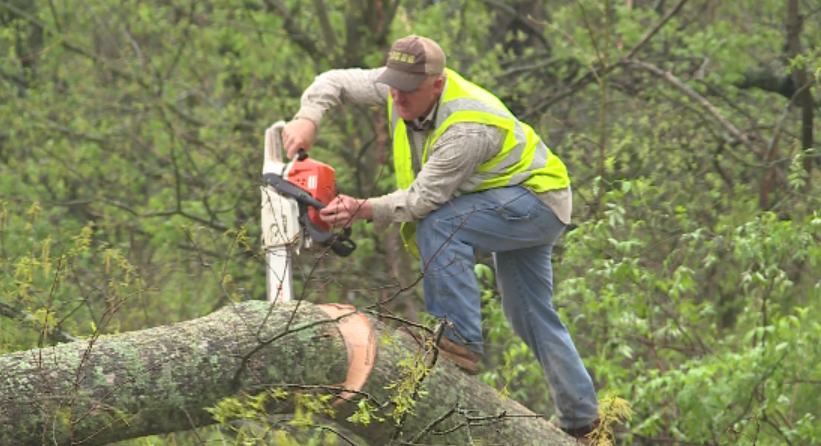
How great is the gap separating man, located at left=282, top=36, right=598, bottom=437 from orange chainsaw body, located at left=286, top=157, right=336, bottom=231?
0.10 m

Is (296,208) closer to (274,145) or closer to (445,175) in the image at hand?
(274,145)

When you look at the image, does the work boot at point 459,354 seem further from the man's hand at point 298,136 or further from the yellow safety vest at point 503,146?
the man's hand at point 298,136

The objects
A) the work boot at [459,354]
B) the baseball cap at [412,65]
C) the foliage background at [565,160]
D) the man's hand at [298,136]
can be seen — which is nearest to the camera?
the work boot at [459,354]

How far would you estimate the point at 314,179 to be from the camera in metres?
4.50

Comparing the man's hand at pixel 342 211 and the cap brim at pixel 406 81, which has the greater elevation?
the cap brim at pixel 406 81

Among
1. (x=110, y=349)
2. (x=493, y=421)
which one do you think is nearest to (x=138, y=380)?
(x=110, y=349)

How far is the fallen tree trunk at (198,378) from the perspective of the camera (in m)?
3.16

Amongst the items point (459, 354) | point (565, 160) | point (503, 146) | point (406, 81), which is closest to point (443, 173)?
point (503, 146)

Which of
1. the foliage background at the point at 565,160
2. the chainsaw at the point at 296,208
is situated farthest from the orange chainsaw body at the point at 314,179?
the foliage background at the point at 565,160

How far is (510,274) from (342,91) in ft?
3.58

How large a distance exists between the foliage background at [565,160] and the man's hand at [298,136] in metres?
1.49

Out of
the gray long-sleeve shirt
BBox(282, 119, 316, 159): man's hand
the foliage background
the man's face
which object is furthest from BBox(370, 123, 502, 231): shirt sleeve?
the foliage background

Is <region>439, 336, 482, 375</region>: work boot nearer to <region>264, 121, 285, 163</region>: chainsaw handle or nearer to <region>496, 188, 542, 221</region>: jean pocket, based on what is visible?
<region>496, 188, 542, 221</region>: jean pocket

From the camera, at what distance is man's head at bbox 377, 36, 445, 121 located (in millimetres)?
4359
